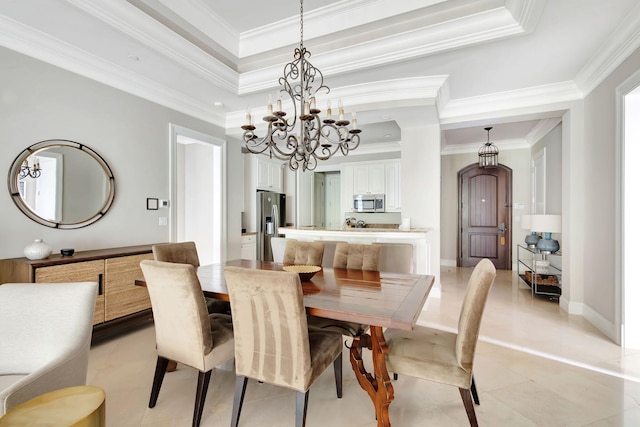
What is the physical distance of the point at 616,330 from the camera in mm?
2740

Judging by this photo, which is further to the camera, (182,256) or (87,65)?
(87,65)

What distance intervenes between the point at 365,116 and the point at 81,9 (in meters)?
2.78

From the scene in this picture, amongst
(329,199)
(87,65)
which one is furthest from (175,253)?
(329,199)

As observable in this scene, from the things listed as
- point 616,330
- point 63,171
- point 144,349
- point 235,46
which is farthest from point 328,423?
point 235,46

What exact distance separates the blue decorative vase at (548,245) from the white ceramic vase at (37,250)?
17.9 ft

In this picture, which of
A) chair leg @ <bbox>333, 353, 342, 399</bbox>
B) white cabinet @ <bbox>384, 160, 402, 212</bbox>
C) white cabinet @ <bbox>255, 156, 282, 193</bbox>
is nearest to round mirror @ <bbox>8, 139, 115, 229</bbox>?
chair leg @ <bbox>333, 353, 342, 399</bbox>

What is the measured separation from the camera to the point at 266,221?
5953mm

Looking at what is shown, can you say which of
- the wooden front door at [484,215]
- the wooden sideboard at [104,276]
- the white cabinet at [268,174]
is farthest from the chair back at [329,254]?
the wooden front door at [484,215]

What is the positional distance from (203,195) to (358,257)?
10.3ft

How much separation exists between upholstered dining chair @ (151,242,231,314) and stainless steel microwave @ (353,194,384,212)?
441cm

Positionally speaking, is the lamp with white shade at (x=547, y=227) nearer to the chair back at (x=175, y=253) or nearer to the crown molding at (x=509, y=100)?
the crown molding at (x=509, y=100)

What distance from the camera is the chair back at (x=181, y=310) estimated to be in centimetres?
167

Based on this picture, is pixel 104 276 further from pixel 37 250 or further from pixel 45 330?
pixel 45 330

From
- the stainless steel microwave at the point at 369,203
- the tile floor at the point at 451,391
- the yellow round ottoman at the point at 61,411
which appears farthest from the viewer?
the stainless steel microwave at the point at 369,203
